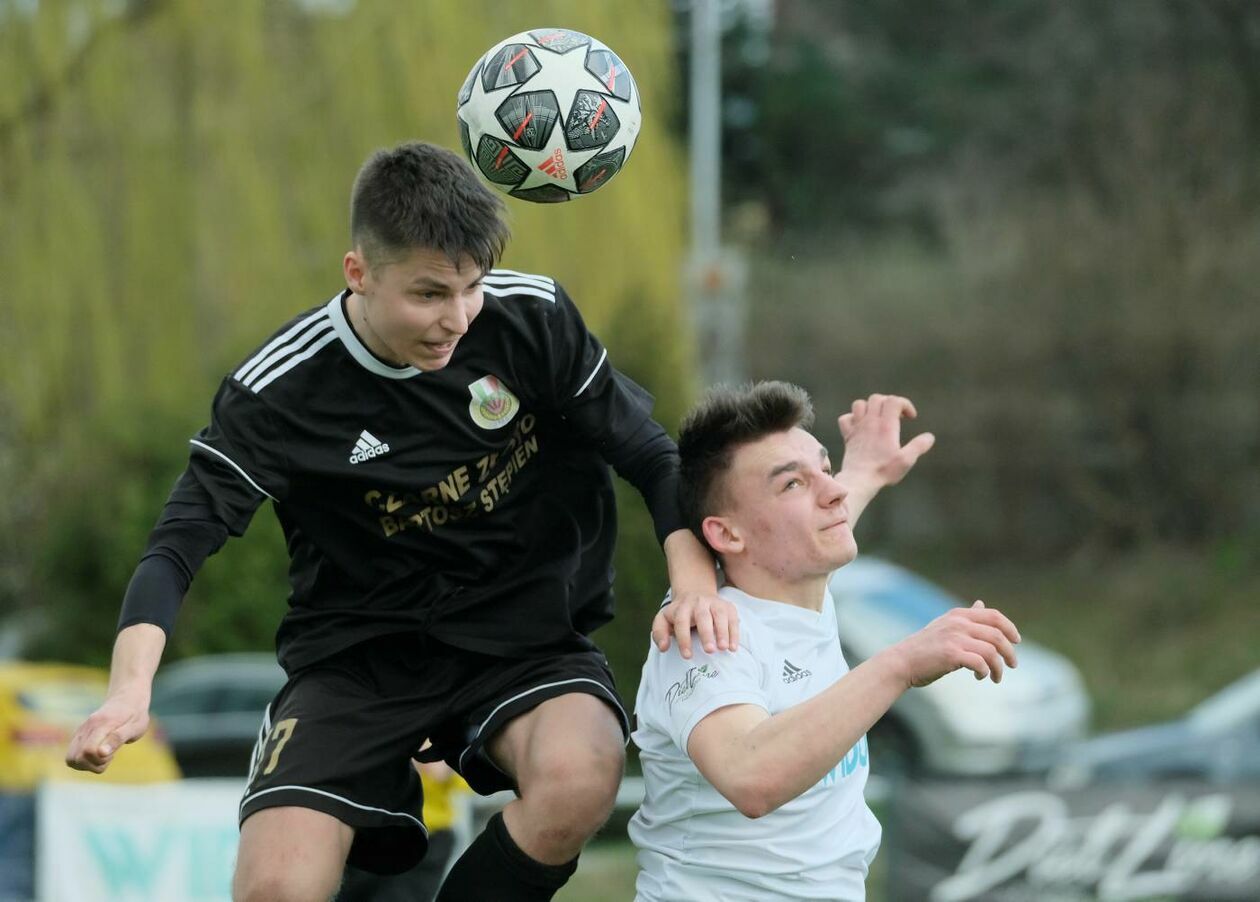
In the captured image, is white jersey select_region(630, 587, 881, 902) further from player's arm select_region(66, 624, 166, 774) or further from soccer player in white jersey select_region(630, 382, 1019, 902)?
player's arm select_region(66, 624, 166, 774)

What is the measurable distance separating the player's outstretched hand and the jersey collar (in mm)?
1547

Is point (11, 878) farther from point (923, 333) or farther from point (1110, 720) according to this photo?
point (923, 333)

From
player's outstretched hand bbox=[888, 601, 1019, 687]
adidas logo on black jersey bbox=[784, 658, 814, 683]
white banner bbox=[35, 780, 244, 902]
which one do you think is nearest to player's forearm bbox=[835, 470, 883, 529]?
adidas logo on black jersey bbox=[784, 658, 814, 683]

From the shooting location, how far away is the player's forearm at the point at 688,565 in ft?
13.8

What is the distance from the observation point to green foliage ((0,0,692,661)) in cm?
1280

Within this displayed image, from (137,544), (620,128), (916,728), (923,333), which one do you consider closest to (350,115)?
(137,544)

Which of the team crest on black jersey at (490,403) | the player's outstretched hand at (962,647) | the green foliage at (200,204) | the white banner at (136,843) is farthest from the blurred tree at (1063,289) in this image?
the player's outstretched hand at (962,647)

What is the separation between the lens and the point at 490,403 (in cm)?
454

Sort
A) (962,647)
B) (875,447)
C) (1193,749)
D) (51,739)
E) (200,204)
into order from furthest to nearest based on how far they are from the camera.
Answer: (200,204)
(1193,749)
(51,739)
(875,447)
(962,647)

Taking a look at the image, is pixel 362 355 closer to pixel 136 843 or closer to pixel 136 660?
pixel 136 660

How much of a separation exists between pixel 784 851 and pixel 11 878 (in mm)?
5935

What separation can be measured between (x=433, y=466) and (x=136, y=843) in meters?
4.84

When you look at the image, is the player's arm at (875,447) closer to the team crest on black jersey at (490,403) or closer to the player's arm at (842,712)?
the team crest on black jersey at (490,403)

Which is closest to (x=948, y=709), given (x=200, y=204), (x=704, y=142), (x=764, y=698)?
(x=200, y=204)
